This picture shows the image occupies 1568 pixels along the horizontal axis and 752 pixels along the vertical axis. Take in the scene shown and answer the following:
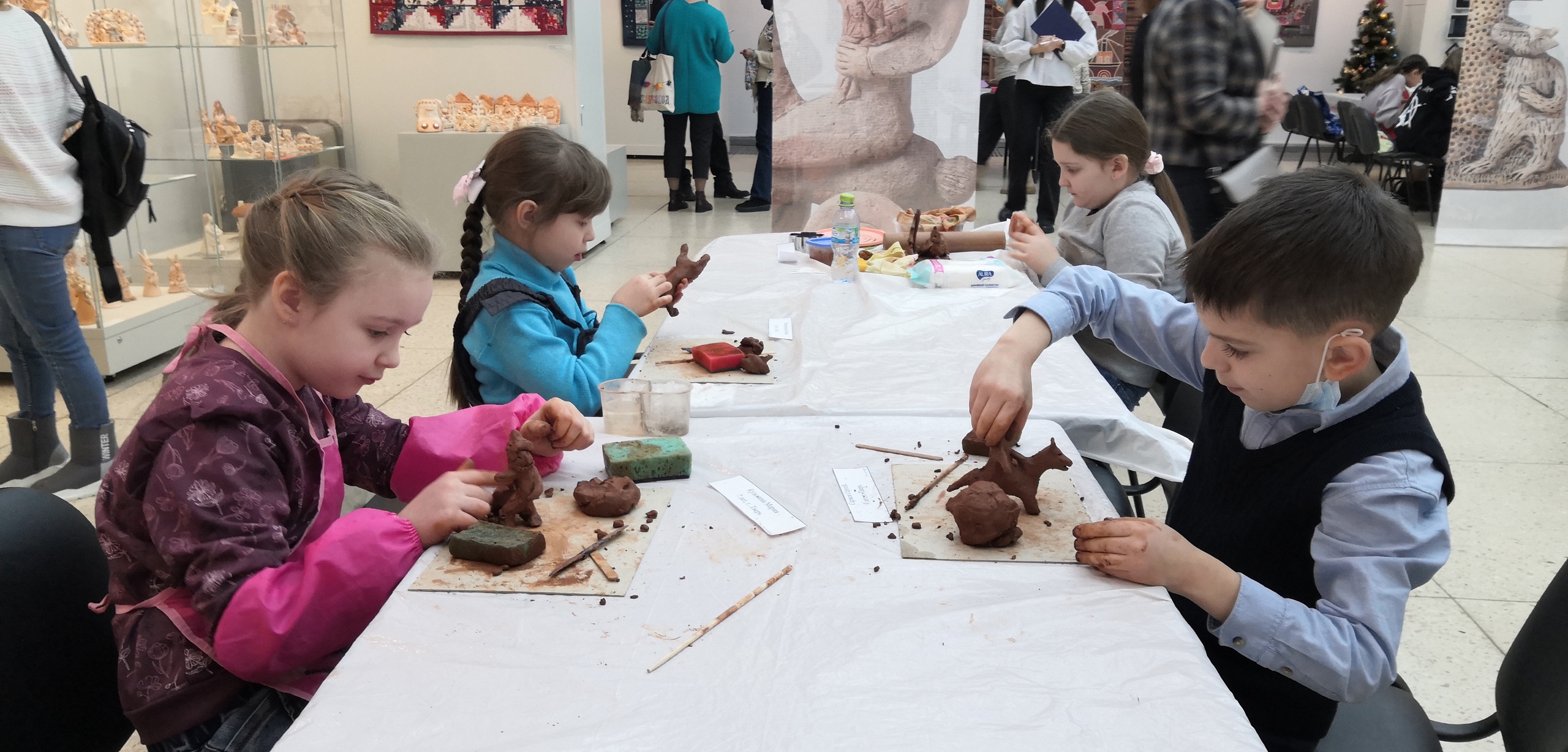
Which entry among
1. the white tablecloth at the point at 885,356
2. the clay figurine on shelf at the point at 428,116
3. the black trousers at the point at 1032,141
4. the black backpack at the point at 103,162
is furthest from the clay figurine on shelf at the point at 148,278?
the black trousers at the point at 1032,141

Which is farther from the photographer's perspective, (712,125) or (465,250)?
(712,125)

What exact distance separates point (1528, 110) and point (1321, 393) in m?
8.13

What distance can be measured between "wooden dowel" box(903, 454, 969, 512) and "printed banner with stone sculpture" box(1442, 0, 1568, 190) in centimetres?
794

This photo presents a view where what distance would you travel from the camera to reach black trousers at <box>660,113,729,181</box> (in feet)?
29.3

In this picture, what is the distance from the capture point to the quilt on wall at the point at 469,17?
6.70 meters

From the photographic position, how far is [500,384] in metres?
2.54

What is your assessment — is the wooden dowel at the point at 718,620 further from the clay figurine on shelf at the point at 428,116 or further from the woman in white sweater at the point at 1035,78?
the woman in white sweater at the point at 1035,78

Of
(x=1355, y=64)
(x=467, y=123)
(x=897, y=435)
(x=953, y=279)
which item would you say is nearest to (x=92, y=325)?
(x=467, y=123)

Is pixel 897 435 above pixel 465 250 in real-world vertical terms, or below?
below

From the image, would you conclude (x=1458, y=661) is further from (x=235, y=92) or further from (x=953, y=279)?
(x=235, y=92)

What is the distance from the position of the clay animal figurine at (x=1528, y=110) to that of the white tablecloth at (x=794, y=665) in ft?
27.3

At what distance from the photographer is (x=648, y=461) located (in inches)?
70.6

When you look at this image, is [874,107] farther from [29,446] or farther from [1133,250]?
[29,446]

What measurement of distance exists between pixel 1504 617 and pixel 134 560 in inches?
129
